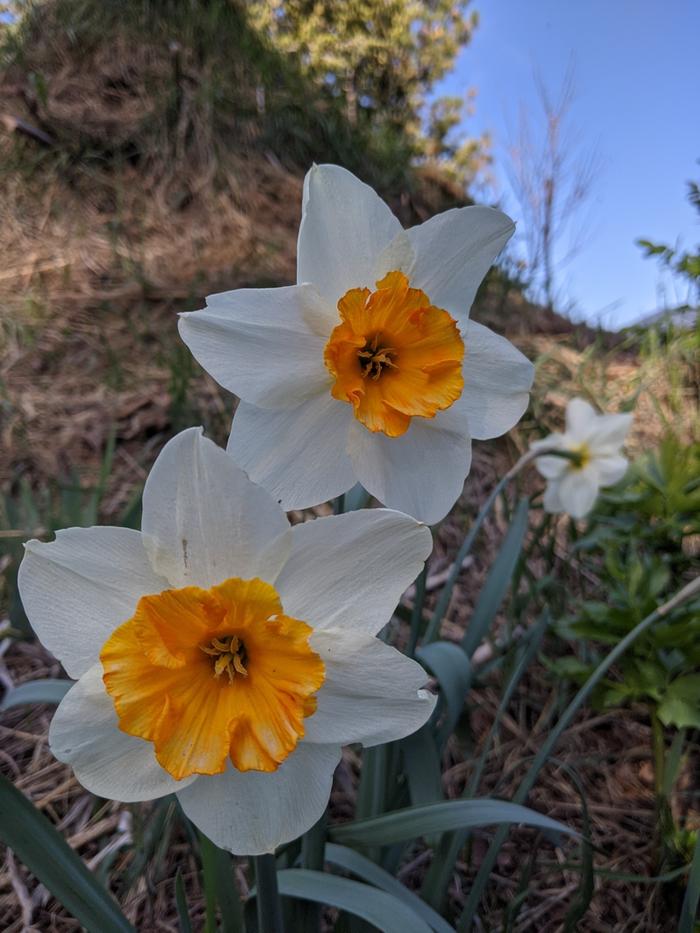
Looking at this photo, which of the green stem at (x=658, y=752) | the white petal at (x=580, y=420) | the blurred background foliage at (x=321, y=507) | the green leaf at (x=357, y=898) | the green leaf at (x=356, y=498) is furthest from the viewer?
the white petal at (x=580, y=420)

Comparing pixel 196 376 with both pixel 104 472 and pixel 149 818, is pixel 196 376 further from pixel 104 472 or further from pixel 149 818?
pixel 149 818

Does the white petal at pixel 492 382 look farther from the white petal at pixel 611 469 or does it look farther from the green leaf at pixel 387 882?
the white petal at pixel 611 469

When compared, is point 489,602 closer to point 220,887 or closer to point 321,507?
point 220,887

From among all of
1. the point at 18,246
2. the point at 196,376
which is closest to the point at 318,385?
the point at 196,376

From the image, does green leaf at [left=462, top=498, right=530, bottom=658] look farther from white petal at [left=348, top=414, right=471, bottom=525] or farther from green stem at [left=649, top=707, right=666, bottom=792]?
green stem at [left=649, top=707, right=666, bottom=792]

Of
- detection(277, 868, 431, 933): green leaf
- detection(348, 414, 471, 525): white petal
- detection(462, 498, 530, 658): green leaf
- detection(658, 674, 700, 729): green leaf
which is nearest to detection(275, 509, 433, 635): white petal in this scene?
detection(348, 414, 471, 525): white petal

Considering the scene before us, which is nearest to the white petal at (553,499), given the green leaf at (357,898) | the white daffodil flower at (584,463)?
the white daffodil flower at (584,463)

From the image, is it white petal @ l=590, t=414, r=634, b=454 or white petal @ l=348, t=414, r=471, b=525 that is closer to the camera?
white petal @ l=348, t=414, r=471, b=525
